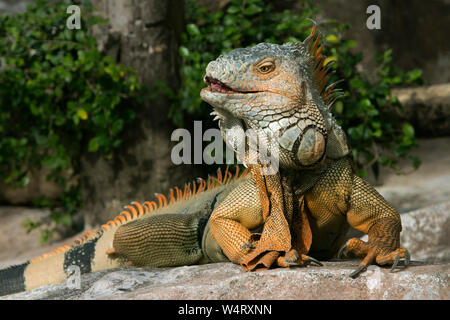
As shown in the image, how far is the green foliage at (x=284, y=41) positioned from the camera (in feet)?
16.5

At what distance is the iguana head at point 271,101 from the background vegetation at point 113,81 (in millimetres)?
2372

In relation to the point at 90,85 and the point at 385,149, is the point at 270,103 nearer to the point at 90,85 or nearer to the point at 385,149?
the point at 90,85

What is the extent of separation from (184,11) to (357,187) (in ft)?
10.7

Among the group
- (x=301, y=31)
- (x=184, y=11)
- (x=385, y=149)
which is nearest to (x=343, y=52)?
(x=301, y=31)

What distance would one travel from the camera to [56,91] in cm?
516

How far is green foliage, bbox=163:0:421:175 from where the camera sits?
16.5 feet

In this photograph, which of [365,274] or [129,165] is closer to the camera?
[365,274]

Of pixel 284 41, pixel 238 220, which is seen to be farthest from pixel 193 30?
pixel 238 220

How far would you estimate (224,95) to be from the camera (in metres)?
2.42

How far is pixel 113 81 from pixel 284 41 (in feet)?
5.48

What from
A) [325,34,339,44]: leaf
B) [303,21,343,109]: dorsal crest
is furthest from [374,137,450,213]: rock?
[303,21,343,109]: dorsal crest

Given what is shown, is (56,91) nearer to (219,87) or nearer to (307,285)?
(219,87)

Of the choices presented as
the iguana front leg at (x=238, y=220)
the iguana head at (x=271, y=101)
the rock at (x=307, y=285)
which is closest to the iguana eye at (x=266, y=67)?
the iguana head at (x=271, y=101)

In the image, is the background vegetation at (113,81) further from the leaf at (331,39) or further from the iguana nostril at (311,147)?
the iguana nostril at (311,147)
